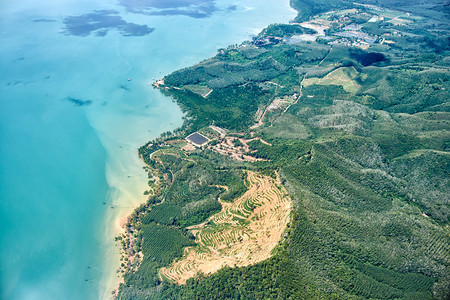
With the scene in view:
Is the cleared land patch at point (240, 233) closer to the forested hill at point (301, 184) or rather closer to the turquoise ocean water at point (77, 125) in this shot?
the forested hill at point (301, 184)

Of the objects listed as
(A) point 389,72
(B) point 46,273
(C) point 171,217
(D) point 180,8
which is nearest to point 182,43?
(D) point 180,8

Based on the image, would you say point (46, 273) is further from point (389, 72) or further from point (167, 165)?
point (389, 72)

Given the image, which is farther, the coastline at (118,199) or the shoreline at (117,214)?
the coastline at (118,199)

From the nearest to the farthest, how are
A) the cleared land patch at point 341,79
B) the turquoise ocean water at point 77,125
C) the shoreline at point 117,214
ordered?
1. the shoreline at point 117,214
2. the turquoise ocean water at point 77,125
3. the cleared land patch at point 341,79

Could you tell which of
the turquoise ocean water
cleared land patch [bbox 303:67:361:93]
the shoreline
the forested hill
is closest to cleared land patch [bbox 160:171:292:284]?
the forested hill

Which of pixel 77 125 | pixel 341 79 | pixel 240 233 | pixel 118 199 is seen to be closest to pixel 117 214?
pixel 118 199

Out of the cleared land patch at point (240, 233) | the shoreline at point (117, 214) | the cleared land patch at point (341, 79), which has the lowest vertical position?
the shoreline at point (117, 214)

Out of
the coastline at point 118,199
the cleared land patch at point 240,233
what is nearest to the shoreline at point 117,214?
the coastline at point 118,199
